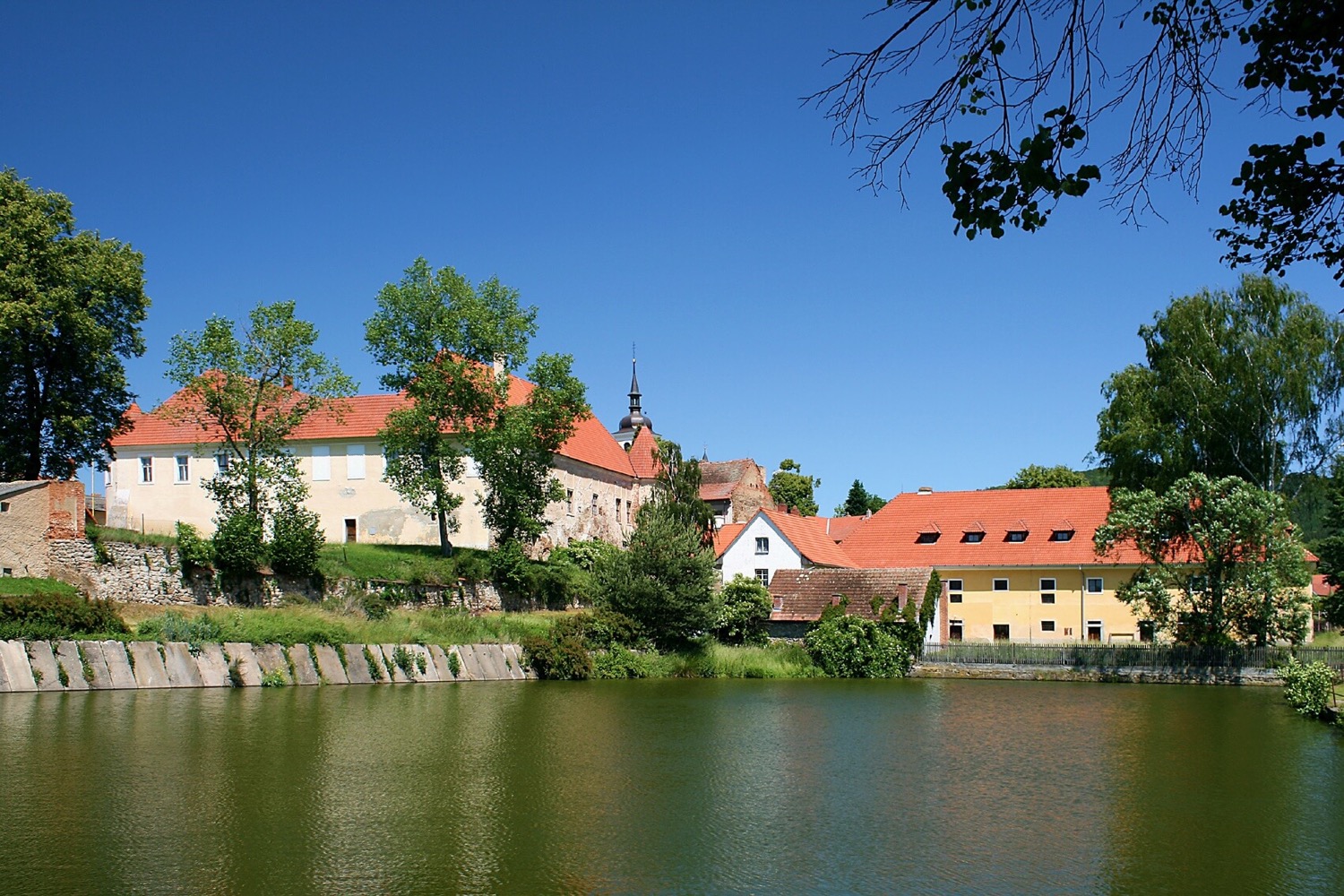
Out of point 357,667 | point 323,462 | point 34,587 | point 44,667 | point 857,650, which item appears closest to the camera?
point 44,667

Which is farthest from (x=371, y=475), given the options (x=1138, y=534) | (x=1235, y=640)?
(x=1235, y=640)

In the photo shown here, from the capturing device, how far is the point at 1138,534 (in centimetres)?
3756

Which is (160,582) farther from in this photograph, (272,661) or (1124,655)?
(1124,655)

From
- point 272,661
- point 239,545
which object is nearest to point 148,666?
point 272,661

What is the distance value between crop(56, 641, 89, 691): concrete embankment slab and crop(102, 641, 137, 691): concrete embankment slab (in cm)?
60

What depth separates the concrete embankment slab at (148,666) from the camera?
2620 cm

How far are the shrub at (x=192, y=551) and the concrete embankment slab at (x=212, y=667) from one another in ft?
16.0

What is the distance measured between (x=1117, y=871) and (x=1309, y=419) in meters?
30.9

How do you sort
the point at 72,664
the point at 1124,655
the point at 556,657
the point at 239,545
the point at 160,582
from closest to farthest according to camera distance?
1. the point at 72,664
2. the point at 160,582
3. the point at 239,545
4. the point at 556,657
5. the point at 1124,655

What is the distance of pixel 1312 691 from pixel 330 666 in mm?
24630

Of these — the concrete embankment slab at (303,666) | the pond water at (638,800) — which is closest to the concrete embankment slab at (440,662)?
the concrete embankment slab at (303,666)

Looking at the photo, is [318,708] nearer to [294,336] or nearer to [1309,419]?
[294,336]

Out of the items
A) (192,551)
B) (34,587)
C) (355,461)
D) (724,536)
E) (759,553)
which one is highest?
(355,461)

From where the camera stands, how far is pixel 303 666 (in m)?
29.7
